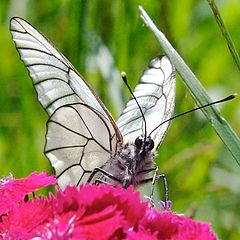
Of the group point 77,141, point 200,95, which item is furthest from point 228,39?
point 77,141

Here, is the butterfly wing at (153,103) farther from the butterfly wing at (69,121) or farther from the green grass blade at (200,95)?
the green grass blade at (200,95)

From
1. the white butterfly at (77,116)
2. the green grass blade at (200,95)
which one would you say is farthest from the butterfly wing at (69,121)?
the green grass blade at (200,95)

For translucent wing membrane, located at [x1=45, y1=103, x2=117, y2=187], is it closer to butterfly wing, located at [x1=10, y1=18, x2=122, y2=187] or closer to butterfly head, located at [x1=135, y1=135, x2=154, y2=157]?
butterfly wing, located at [x1=10, y1=18, x2=122, y2=187]

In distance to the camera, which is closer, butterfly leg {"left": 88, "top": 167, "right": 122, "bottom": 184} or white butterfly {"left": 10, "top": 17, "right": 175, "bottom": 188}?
butterfly leg {"left": 88, "top": 167, "right": 122, "bottom": 184}

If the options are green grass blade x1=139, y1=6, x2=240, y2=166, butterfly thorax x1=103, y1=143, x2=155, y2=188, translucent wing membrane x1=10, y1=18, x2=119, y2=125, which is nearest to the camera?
green grass blade x1=139, y1=6, x2=240, y2=166

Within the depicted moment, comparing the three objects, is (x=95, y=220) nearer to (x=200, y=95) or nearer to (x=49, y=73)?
(x=200, y=95)

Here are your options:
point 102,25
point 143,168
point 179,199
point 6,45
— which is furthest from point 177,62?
point 6,45

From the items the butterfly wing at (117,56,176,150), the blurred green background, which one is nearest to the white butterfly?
the butterfly wing at (117,56,176,150)
